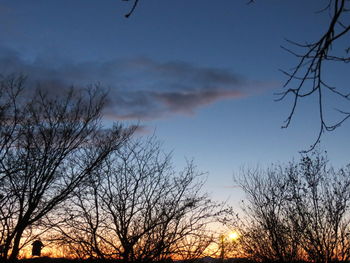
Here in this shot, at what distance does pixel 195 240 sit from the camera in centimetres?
967

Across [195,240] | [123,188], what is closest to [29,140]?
[123,188]

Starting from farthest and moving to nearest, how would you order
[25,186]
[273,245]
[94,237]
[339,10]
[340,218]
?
1. [273,245]
2. [340,218]
3. [25,186]
4. [94,237]
5. [339,10]

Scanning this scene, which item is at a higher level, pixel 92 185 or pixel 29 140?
pixel 29 140

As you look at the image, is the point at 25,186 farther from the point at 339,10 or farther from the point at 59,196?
the point at 339,10

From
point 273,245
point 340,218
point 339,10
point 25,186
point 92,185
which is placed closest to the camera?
point 339,10

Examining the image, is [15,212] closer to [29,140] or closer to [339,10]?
[29,140]

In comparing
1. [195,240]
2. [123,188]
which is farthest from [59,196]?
[195,240]

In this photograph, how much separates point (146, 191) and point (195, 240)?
74.5 inches

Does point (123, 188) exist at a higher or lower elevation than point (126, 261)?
higher

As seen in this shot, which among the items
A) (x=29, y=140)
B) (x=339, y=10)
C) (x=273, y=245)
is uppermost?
(x=29, y=140)

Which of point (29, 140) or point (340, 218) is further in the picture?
point (340, 218)

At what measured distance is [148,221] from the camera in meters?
9.80

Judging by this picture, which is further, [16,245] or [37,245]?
[37,245]

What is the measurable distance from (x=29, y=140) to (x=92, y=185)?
105 inches
